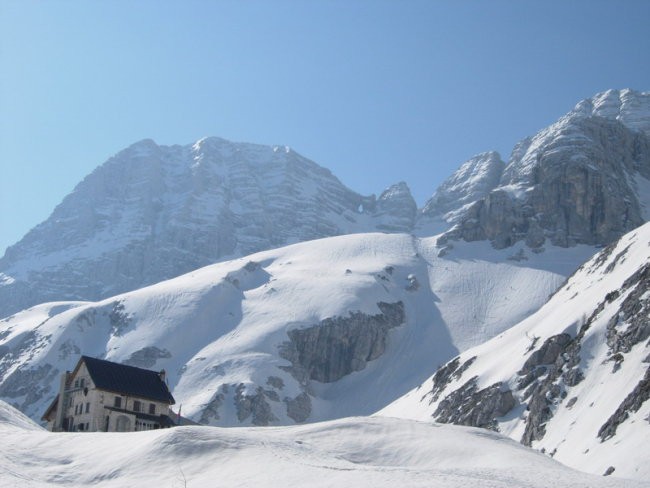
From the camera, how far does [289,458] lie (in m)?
48.1

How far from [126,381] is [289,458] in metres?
45.0

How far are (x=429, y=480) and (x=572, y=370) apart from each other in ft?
227

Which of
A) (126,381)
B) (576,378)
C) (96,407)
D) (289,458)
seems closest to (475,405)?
(576,378)

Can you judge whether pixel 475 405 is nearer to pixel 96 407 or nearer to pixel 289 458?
pixel 96 407

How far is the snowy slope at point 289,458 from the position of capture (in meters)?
43.2

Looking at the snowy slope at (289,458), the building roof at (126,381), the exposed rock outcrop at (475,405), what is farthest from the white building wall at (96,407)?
the exposed rock outcrop at (475,405)

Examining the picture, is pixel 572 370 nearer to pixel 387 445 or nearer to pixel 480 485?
pixel 387 445

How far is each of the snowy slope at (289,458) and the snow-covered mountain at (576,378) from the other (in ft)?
80.5

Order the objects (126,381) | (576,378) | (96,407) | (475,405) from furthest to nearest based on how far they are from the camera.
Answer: (475,405) < (576,378) < (126,381) < (96,407)

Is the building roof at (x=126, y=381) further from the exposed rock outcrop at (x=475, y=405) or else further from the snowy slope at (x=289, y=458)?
the exposed rock outcrop at (x=475, y=405)

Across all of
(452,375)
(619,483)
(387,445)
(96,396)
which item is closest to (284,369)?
(452,375)

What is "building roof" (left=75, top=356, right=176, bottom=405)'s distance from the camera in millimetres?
88375

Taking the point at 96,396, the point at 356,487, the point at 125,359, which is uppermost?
the point at 125,359

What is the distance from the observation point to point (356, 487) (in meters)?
40.7
